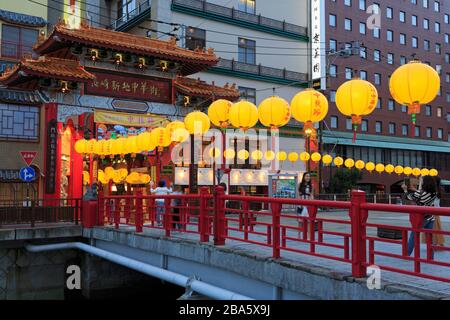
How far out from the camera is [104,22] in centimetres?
3269

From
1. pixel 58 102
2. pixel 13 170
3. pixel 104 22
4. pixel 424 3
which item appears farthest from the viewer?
pixel 424 3

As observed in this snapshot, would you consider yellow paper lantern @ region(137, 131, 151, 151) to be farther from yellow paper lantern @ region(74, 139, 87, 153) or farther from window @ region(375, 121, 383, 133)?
window @ region(375, 121, 383, 133)

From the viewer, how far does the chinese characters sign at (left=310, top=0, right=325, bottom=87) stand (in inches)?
1305

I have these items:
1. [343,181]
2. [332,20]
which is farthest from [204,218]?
[332,20]

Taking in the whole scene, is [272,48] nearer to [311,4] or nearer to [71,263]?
[311,4]

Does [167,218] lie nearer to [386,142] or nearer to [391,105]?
[386,142]

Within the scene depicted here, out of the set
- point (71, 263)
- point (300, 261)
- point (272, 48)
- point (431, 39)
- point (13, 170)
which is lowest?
point (71, 263)

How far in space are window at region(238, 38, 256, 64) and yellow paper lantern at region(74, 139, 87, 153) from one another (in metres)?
16.9

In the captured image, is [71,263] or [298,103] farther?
[71,263]

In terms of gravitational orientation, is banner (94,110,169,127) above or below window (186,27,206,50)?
below

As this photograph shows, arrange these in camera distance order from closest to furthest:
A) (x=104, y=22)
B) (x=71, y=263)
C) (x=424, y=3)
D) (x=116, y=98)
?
(x=71, y=263), (x=116, y=98), (x=104, y=22), (x=424, y=3)

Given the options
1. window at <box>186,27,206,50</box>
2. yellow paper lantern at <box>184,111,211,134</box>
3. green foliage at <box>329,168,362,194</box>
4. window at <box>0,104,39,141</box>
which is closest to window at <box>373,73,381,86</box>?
green foliage at <box>329,168,362,194</box>

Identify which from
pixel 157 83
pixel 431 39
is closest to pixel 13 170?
pixel 157 83

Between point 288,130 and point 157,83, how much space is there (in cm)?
1599
